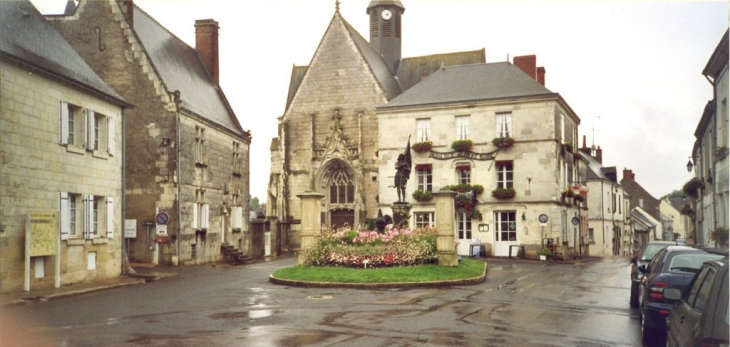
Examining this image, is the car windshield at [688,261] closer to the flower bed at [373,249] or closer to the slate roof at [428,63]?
the flower bed at [373,249]

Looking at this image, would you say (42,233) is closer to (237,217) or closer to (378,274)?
(378,274)

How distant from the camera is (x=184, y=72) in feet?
116

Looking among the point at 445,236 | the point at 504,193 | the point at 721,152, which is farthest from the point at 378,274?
the point at 504,193

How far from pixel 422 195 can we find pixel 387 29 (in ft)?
68.4

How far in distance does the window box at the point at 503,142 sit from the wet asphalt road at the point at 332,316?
656 inches

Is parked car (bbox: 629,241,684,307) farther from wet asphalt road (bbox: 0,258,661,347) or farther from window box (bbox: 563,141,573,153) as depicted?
window box (bbox: 563,141,573,153)

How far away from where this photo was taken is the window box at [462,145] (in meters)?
37.2

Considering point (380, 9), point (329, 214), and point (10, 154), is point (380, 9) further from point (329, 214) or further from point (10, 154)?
point (10, 154)

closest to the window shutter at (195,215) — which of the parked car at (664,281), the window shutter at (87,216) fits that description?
the window shutter at (87,216)

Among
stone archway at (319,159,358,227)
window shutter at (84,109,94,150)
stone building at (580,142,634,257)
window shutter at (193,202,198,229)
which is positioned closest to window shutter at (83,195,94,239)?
window shutter at (84,109,94,150)

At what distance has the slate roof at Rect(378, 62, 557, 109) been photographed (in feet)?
123

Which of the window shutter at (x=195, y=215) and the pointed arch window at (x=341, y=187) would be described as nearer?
the window shutter at (x=195, y=215)

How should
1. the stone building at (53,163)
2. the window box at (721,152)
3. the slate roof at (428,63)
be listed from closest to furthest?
the stone building at (53,163)
the window box at (721,152)
the slate roof at (428,63)

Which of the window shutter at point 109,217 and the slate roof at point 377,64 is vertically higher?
the slate roof at point 377,64
